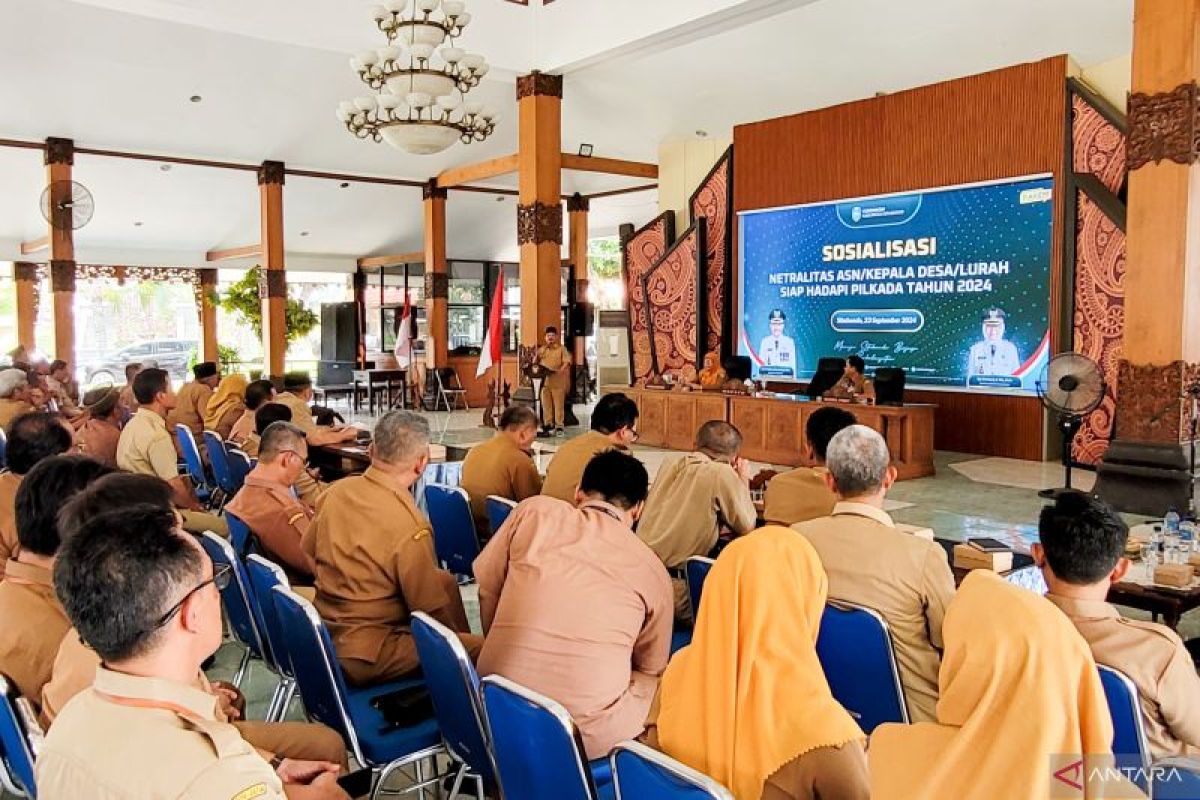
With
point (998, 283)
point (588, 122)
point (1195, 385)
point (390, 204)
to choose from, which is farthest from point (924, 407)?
point (390, 204)

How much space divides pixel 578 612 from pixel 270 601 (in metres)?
0.99

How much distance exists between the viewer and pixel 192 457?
19.2ft

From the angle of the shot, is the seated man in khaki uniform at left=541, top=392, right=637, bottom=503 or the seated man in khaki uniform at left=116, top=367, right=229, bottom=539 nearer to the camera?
the seated man in khaki uniform at left=541, top=392, right=637, bottom=503

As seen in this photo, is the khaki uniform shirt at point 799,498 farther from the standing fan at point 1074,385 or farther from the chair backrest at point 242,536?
the standing fan at point 1074,385

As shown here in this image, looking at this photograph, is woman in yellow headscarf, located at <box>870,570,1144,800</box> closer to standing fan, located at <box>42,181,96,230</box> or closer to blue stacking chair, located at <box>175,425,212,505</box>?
blue stacking chair, located at <box>175,425,212,505</box>

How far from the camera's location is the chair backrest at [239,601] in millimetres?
2818

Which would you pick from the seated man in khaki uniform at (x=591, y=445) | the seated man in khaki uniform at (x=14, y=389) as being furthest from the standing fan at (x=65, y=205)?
the seated man in khaki uniform at (x=591, y=445)

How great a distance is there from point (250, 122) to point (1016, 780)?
1161 centimetres

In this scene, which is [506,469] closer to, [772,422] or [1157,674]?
[1157,674]

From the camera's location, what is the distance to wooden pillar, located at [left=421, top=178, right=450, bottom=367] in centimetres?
1410

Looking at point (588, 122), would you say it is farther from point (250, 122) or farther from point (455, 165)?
point (250, 122)

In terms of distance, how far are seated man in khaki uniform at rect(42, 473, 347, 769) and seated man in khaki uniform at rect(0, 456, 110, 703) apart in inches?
4.0

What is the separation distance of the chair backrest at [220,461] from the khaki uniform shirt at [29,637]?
130 inches

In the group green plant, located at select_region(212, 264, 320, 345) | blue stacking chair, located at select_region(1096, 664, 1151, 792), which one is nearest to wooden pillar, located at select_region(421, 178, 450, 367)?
green plant, located at select_region(212, 264, 320, 345)
